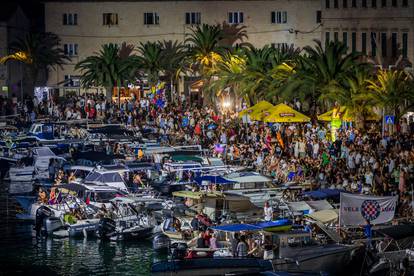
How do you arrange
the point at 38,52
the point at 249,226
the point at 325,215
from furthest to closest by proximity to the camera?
1. the point at 38,52
2. the point at 325,215
3. the point at 249,226

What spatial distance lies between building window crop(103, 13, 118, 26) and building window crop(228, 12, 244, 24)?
34.2 ft

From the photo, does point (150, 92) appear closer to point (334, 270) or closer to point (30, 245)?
point (30, 245)

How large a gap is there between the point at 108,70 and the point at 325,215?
56.6 meters

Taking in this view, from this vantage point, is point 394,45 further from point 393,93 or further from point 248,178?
point 248,178

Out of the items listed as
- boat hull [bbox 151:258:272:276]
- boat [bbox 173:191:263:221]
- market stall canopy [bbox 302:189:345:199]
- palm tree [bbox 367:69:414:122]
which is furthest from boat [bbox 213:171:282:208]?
boat hull [bbox 151:258:272:276]

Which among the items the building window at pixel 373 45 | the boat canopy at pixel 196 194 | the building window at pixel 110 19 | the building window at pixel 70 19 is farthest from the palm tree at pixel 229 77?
the boat canopy at pixel 196 194

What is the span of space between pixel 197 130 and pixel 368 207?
37842 mm

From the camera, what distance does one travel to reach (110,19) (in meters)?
115

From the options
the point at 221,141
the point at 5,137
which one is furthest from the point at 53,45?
the point at 221,141

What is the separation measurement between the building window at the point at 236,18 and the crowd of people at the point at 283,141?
12.6 meters

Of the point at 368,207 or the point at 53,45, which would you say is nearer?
the point at 368,207

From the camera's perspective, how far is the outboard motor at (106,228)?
59.4 m

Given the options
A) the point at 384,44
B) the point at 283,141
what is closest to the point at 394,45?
the point at 384,44

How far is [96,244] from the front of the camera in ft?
194
